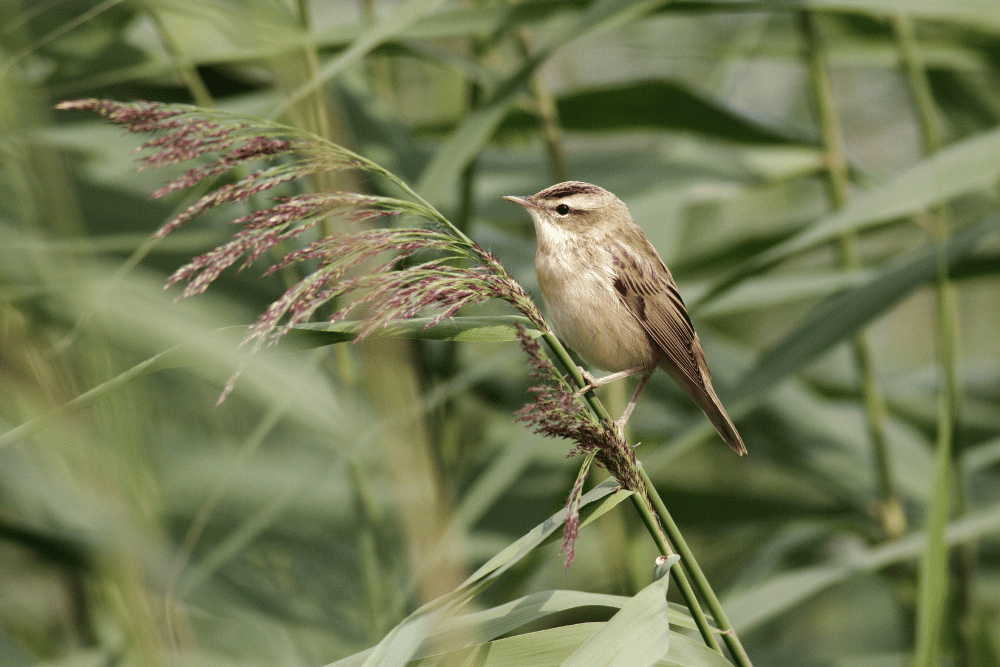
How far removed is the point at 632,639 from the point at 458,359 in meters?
1.62

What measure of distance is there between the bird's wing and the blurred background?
20cm

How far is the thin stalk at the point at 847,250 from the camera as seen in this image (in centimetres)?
245

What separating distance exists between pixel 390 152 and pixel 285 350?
5.66 feet

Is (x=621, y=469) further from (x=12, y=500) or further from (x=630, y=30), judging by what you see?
(x=630, y=30)

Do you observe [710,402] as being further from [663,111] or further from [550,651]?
[663,111]

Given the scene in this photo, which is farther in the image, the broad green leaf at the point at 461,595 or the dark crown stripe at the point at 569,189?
the dark crown stripe at the point at 569,189

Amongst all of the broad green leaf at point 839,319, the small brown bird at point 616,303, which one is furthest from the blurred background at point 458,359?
the small brown bird at point 616,303

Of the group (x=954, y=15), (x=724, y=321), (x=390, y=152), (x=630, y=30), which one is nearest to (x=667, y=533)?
(x=954, y=15)

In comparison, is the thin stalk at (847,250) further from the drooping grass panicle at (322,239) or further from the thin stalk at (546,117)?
the drooping grass panicle at (322,239)

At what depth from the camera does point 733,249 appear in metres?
2.83

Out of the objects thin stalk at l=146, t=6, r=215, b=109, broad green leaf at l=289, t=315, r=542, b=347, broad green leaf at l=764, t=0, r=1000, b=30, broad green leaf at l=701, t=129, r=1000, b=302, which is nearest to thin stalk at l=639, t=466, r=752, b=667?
broad green leaf at l=289, t=315, r=542, b=347

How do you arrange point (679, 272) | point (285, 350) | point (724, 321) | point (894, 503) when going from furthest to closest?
point (724, 321), point (679, 272), point (894, 503), point (285, 350)

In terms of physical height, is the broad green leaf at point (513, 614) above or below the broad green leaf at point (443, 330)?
below

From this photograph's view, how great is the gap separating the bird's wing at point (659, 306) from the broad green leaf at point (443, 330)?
696 mm
